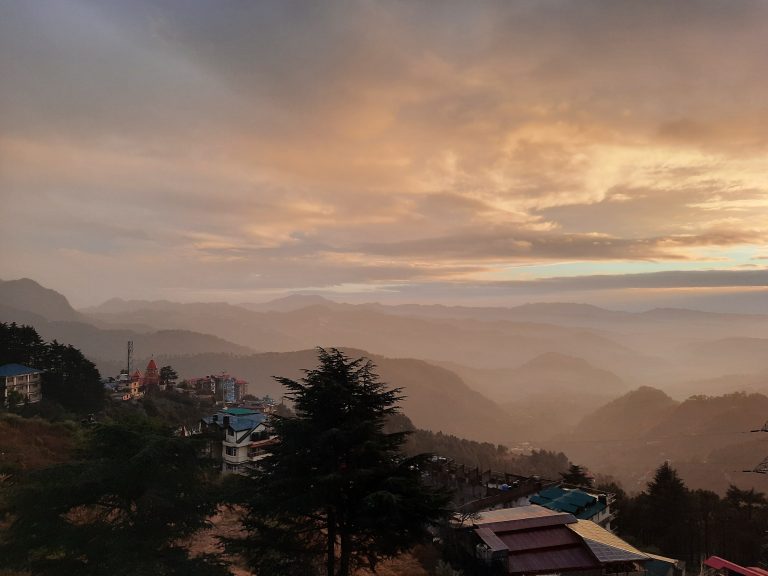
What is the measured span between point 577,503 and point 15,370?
52601mm

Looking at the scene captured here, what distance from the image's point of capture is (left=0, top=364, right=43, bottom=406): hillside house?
141 ft

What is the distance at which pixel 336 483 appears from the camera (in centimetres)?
1216

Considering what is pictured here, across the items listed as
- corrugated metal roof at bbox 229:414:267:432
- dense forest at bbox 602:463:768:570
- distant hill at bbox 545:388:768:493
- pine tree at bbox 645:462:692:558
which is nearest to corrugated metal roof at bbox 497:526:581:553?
dense forest at bbox 602:463:768:570

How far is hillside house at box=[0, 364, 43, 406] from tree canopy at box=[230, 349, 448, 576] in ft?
135

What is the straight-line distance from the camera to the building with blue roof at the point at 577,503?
27.6m

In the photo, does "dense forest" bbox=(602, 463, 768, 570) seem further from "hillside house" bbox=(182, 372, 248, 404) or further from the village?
"hillside house" bbox=(182, 372, 248, 404)

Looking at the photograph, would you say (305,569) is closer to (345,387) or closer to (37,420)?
(345,387)

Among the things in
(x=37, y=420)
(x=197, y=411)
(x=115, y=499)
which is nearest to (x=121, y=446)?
(x=115, y=499)

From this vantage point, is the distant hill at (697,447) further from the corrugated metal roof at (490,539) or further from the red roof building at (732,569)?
the corrugated metal roof at (490,539)

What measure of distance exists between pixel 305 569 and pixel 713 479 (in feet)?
475

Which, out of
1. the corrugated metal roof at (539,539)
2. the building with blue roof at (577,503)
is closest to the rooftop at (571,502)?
the building with blue roof at (577,503)

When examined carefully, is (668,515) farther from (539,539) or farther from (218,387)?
(218,387)

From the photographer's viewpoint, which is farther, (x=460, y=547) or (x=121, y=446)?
(x=460, y=547)

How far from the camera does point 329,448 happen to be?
1282 centimetres
